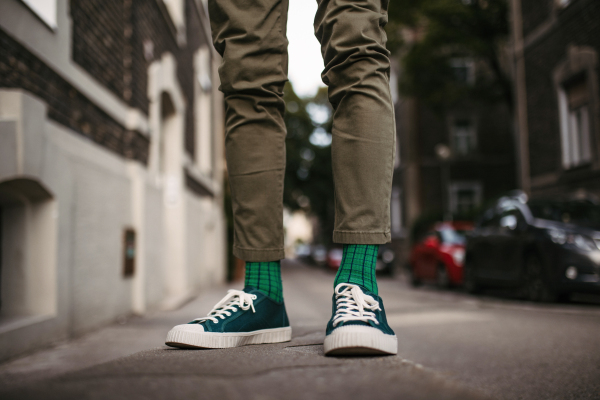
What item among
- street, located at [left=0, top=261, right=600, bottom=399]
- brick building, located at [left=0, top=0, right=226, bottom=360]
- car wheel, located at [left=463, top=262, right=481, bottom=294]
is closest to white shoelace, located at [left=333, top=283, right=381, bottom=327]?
street, located at [left=0, top=261, right=600, bottom=399]

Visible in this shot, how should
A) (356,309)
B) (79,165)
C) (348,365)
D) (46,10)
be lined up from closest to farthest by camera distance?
1. (348,365)
2. (356,309)
3. (46,10)
4. (79,165)

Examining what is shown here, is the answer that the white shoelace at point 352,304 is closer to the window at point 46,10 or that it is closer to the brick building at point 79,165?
the brick building at point 79,165

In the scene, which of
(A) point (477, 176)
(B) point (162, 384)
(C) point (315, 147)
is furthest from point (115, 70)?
(C) point (315, 147)

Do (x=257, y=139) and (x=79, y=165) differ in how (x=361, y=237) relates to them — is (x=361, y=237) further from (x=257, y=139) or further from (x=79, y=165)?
(x=79, y=165)

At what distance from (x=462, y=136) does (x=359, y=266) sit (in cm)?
2448

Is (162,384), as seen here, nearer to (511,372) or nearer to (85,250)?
(511,372)

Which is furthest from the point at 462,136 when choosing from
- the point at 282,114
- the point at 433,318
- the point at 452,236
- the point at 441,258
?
the point at 282,114

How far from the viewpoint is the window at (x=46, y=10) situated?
393 cm

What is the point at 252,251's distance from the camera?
1.91 meters

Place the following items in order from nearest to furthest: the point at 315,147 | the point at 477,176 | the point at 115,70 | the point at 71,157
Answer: the point at 71,157 < the point at 115,70 < the point at 477,176 < the point at 315,147

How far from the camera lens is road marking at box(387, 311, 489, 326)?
202 inches

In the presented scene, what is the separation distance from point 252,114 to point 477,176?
2409 cm

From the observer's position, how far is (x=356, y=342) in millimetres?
1444

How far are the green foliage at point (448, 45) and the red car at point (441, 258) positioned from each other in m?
7.72
